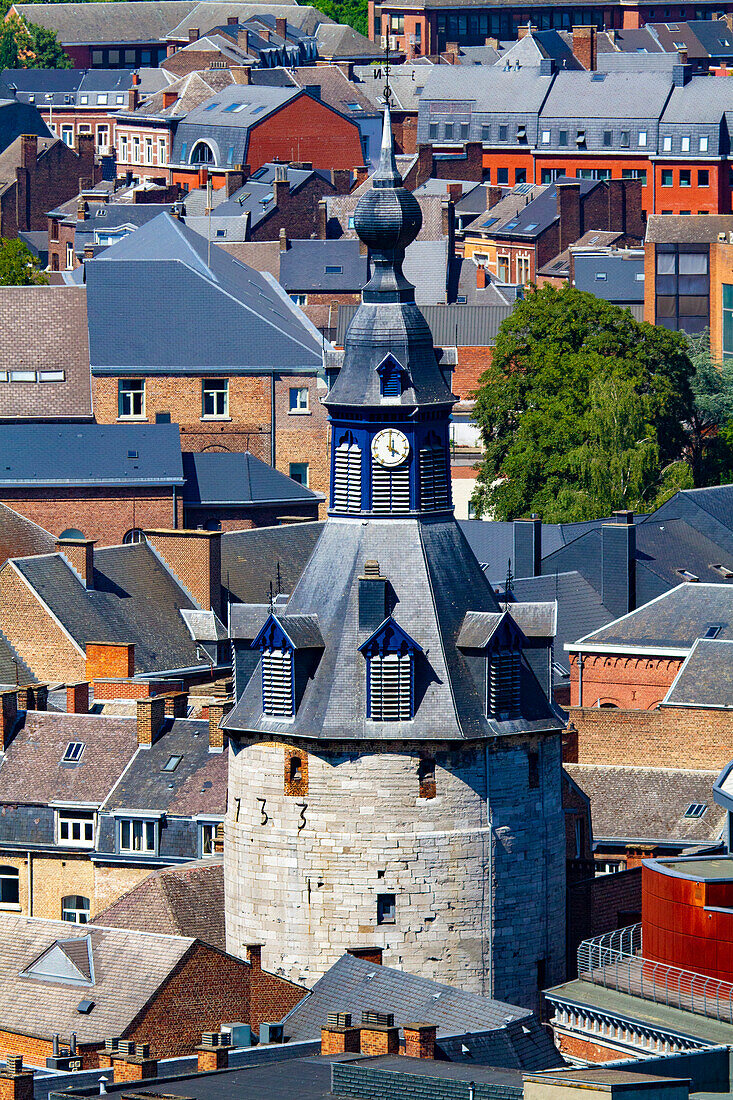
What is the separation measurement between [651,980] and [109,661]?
112 feet

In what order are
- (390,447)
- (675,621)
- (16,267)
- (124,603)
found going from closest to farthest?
1. (390,447)
2. (675,621)
3. (124,603)
4. (16,267)

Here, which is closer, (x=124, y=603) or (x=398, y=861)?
(x=398, y=861)

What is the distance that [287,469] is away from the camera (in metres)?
114

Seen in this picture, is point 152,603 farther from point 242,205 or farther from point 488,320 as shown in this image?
point 242,205

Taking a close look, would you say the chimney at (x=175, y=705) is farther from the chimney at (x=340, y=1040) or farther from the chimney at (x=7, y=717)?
the chimney at (x=340, y=1040)

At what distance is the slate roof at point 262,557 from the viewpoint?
96.5 metres

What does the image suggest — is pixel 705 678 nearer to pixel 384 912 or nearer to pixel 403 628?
pixel 403 628

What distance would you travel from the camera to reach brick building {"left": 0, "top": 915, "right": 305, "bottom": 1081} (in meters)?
58.2

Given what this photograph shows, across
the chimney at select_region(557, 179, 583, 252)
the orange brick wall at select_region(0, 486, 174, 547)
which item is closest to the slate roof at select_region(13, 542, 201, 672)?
the orange brick wall at select_region(0, 486, 174, 547)

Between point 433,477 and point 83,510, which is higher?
point 433,477

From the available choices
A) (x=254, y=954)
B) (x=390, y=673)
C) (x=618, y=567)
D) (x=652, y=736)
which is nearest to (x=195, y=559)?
(x=618, y=567)

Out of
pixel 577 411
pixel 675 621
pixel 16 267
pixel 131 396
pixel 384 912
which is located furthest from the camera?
pixel 16 267

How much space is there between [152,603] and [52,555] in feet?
10.3

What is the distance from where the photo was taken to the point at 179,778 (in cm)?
7438
